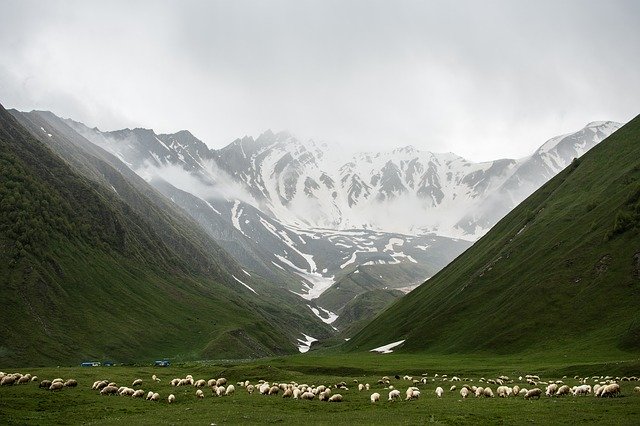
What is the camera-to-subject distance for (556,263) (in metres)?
112

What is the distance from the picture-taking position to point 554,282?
105 metres

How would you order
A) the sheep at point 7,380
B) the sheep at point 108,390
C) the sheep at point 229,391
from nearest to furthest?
the sheep at point 7,380 < the sheep at point 108,390 < the sheep at point 229,391

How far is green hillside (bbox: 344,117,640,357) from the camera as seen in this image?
293 ft

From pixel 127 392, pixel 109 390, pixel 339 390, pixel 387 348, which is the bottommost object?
pixel 387 348

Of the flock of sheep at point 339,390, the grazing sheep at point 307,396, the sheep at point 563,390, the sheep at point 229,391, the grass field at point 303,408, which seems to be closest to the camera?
the grass field at point 303,408

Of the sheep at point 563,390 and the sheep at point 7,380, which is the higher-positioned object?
the sheep at point 7,380

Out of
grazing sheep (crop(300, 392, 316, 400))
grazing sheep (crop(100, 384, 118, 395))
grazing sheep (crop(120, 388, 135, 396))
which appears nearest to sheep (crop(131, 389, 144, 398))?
grazing sheep (crop(120, 388, 135, 396))

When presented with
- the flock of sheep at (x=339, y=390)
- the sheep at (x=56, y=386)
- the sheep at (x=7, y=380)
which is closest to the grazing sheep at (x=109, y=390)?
the flock of sheep at (x=339, y=390)

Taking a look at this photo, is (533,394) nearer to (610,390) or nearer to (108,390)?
(610,390)

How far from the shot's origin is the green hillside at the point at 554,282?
89188 millimetres

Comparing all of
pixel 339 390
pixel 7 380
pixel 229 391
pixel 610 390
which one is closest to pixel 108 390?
pixel 7 380

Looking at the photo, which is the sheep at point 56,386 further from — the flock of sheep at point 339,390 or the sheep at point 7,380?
the sheep at point 7,380

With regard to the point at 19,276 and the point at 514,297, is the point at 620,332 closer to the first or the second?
the point at 514,297

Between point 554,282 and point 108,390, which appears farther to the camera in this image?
point 554,282
